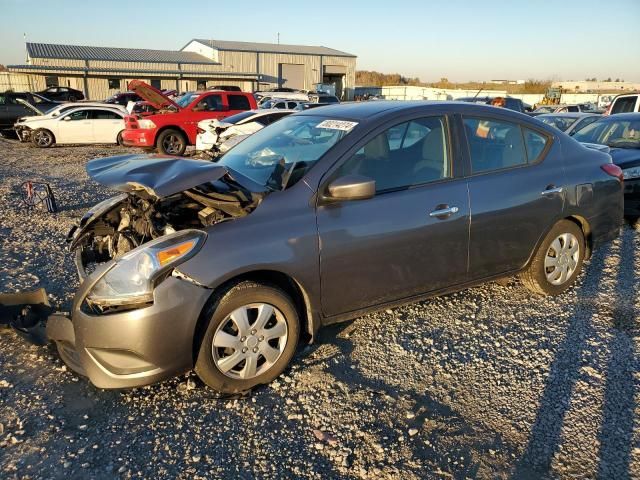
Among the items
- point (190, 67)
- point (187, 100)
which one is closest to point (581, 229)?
point (187, 100)

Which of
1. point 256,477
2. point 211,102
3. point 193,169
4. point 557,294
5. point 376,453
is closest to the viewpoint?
point 256,477

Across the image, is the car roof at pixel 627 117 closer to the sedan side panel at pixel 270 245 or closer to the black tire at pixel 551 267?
the black tire at pixel 551 267

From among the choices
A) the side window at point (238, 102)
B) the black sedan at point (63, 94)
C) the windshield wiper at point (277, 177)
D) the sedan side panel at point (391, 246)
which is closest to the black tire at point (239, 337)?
the sedan side panel at point (391, 246)

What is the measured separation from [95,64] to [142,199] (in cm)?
4556

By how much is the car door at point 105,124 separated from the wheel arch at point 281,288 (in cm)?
1585

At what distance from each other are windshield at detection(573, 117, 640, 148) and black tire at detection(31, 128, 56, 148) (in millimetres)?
15747

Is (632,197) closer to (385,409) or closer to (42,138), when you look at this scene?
(385,409)

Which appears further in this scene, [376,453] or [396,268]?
[396,268]

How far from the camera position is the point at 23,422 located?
2.81 metres

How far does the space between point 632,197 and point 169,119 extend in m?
11.7

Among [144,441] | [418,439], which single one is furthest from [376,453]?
[144,441]

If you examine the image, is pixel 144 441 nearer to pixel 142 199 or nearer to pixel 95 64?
pixel 142 199

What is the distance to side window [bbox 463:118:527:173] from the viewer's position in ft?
12.8

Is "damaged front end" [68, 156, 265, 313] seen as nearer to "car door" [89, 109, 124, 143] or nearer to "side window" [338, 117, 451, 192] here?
"side window" [338, 117, 451, 192]
